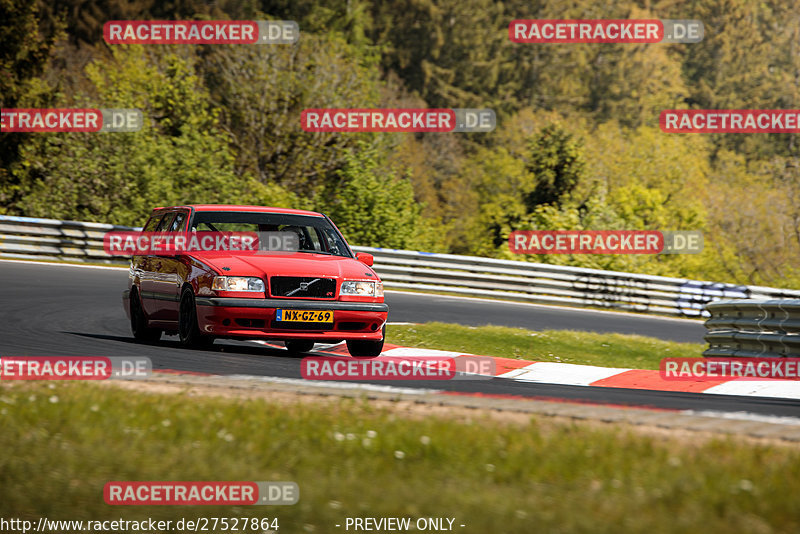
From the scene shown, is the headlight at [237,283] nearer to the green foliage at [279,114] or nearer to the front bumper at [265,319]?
the front bumper at [265,319]

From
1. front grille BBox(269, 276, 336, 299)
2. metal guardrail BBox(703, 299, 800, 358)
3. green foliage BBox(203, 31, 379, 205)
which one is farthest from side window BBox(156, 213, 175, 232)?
green foliage BBox(203, 31, 379, 205)

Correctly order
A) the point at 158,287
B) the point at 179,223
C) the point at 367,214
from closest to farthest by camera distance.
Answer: the point at 158,287
the point at 179,223
the point at 367,214

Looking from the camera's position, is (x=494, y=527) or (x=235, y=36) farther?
(x=235, y=36)

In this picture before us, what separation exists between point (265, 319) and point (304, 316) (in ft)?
1.20

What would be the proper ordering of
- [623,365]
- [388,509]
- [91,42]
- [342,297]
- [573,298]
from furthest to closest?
[91,42] → [573,298] → [623,365] → [342,297] → [388,509]

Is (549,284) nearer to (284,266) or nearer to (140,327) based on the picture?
(140,327)

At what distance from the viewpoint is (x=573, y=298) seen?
23.8 metres

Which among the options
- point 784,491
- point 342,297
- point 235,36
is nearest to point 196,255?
point 342,297

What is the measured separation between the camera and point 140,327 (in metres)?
11.4

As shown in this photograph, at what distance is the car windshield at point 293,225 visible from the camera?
10961mm

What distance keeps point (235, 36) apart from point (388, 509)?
3518 centimetres

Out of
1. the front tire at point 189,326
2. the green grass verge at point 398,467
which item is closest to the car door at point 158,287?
the front tire at point 189,326

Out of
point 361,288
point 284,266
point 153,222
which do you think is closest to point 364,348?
point 361,288

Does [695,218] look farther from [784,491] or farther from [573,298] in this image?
[784,491]
